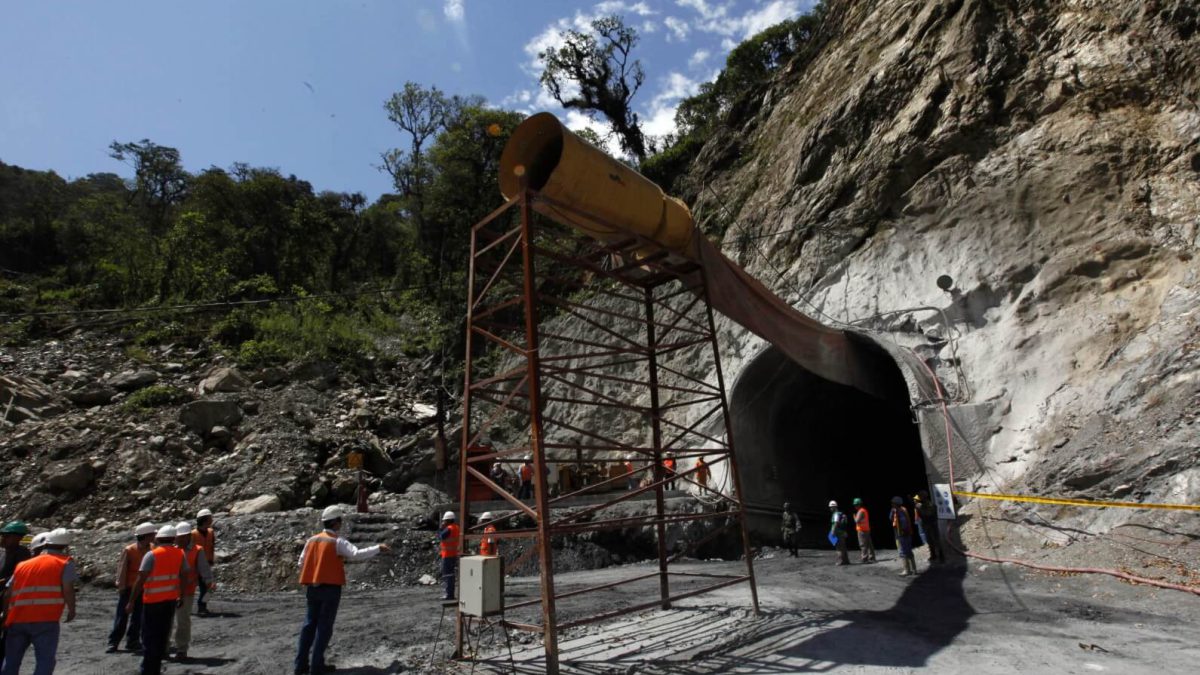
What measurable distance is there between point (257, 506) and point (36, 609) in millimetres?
12043

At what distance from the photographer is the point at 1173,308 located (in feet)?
32.6

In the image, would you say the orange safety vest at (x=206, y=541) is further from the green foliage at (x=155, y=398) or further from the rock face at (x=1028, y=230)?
the green foliage at (x=155, y=398)

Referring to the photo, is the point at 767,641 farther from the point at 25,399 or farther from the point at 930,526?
the point at 25,399

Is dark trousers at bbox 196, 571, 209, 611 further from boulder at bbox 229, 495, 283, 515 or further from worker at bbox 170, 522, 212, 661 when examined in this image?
boulder at bbox 229, 495, 283, 515

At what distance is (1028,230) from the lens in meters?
12.2

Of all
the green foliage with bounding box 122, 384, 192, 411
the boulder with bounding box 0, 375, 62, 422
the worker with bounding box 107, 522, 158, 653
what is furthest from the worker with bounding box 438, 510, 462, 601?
the boulder with bounding box 0, 375, 62, 422

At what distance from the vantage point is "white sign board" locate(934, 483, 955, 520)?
35.2 feet

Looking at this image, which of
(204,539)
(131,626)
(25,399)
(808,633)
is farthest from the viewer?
(25,399)

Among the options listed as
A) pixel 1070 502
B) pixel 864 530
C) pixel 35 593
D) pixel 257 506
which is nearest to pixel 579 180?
pixel 35 593

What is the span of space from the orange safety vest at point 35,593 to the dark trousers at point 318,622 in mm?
1847

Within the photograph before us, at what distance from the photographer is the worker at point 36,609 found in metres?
5.00

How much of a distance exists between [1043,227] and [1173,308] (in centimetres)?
269

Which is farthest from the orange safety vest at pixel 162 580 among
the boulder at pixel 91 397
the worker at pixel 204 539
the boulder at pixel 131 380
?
the boulder at pixel 131 380

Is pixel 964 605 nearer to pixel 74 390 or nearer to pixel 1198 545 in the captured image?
pixel 1198 545
